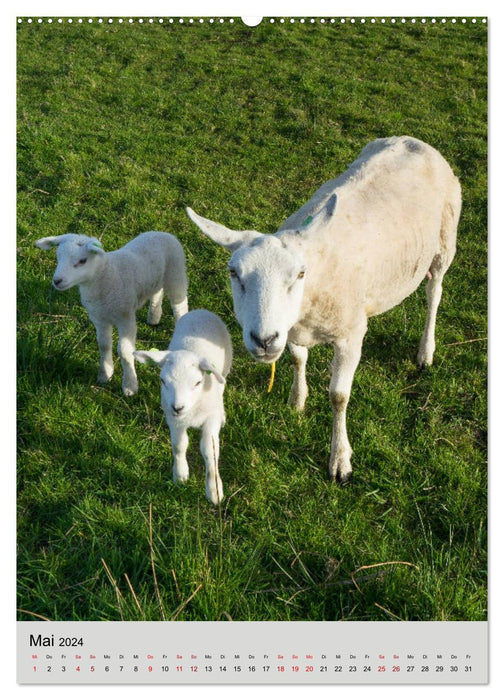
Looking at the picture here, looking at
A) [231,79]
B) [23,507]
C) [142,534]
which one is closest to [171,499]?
[142,534]

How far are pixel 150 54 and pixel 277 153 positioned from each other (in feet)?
8.82

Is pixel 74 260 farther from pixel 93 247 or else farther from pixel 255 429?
pixel 255 429

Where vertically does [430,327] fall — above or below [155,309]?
above

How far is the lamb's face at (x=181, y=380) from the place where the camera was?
3.24 meters

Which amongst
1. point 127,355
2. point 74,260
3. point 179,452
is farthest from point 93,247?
point 179,452

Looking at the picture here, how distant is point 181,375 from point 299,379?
154 centimetres

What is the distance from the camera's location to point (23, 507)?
146 inches

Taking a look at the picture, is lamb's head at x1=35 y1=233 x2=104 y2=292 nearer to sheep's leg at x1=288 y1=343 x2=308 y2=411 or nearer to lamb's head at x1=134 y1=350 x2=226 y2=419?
lamb's head at x1=134 y1=350 x2=226 y2=419

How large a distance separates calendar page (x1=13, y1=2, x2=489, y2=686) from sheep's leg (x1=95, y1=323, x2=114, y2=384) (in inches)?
1.0

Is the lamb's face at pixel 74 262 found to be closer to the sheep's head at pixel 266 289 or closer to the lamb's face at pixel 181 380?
the lamb's face at pixel 181 380

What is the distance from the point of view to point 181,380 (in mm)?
3256

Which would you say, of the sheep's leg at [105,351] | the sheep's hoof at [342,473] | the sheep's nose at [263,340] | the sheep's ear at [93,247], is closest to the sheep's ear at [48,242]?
the sheep's ear at [93,247]

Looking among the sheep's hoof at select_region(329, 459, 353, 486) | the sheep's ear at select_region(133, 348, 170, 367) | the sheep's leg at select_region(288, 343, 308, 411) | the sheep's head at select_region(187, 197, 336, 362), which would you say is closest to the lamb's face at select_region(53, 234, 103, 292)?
the sheep's ear at select_region(133, 348, 170, 367)

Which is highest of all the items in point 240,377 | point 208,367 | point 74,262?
point 74,262
